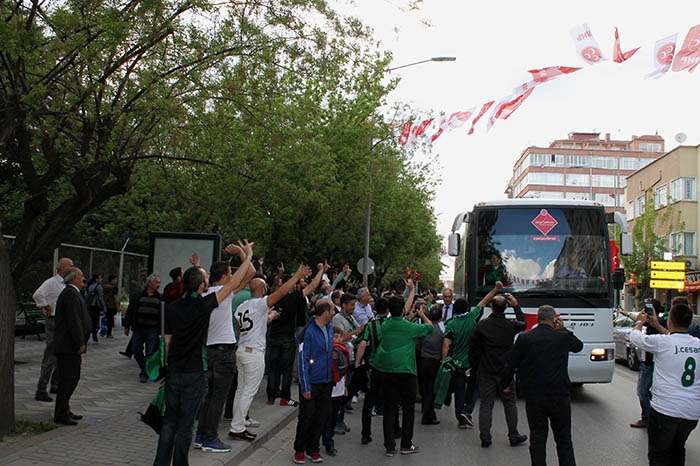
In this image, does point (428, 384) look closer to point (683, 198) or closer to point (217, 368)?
point (217, 368)

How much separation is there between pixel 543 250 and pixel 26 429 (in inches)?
341

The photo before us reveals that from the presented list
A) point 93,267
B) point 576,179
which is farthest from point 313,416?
point 576,179

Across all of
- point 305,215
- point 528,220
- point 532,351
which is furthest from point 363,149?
point 532,351

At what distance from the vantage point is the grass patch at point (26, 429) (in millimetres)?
7330

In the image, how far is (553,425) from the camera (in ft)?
21.7

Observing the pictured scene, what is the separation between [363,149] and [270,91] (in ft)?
42.1

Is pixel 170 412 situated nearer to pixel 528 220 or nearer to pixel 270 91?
pixel 270 91

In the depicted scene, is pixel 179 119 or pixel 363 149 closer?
pixel 179 119

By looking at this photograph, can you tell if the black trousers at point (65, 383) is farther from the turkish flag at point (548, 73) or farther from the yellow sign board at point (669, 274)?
the yellow sign board at point (669, 274)

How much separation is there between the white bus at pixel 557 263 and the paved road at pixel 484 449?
1.25m

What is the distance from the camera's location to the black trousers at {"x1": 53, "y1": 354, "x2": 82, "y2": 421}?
8.05m

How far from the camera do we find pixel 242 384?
796cm

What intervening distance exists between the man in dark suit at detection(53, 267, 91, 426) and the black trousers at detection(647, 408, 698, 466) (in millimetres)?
6094

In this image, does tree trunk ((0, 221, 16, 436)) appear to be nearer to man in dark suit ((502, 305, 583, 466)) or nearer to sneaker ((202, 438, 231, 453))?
sneaker ((202, 438, 231, 453))
